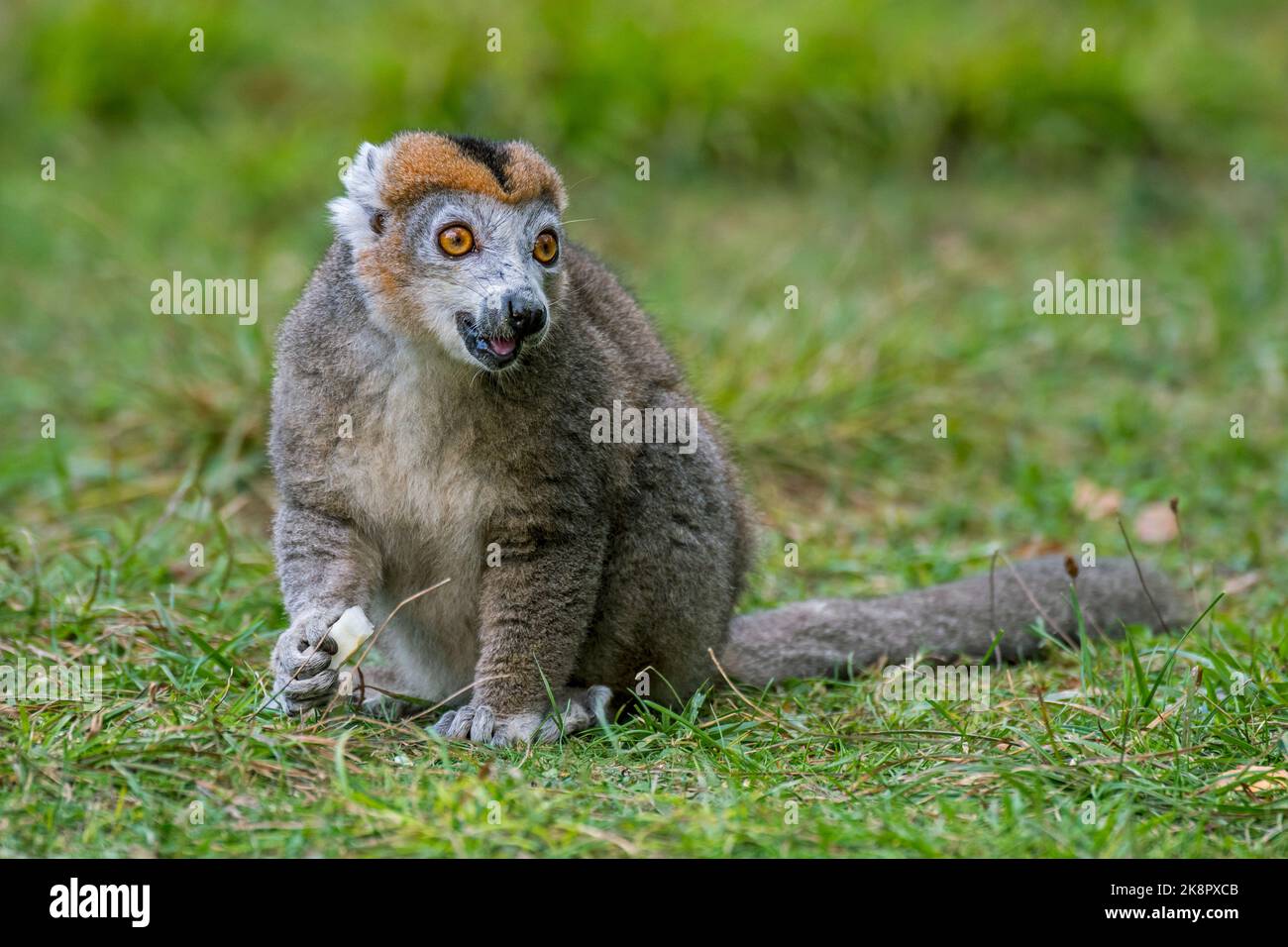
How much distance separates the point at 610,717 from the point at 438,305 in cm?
163

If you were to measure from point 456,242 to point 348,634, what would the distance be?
134 centimetres

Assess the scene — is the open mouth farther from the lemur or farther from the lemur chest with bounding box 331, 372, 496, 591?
the lemur chest with bounding box 331, 372, 496, 591

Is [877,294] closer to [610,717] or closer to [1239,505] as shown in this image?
[1239,505]

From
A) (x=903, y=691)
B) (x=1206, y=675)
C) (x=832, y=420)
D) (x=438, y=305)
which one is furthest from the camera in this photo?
(x=832, y=420)

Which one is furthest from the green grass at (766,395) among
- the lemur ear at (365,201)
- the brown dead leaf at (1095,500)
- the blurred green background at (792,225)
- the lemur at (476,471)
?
the lemur ear at (365,201)

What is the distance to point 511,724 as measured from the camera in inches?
204

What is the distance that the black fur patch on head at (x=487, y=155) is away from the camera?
5.18m

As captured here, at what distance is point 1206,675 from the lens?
215 inches

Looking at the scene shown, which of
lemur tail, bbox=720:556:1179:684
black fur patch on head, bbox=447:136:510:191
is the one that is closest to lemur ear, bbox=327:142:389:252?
black fur patch on head, bbox=447:136:510:191

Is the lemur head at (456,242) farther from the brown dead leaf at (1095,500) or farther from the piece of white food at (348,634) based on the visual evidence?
the brown dead leaf at (1095,500)

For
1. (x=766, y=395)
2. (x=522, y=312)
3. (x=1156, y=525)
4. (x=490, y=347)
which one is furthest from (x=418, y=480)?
(x=1156, y=525)

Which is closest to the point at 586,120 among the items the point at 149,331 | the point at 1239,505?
the point at 149,331

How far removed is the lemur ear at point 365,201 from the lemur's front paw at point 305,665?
130 centimetres

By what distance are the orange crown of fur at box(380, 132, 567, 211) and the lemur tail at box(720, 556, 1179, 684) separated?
2013 millimetres
